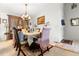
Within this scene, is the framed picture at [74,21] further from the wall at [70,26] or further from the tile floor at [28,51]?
the tile floor at [28,51]

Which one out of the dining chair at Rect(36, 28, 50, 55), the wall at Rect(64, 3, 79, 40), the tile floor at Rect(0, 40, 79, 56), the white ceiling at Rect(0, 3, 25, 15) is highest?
the white ceiling at Rect(0, 3, 25, 15)

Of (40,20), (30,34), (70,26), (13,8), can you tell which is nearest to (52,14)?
(40,20)

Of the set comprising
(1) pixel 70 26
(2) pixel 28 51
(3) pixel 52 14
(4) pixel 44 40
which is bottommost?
(2) pixel 28 51

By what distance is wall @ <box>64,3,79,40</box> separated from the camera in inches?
65.1

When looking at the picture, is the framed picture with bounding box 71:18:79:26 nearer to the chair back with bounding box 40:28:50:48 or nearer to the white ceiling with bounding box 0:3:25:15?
the chair back with bounding box 40:28:50:48

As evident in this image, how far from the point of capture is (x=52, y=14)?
166cm

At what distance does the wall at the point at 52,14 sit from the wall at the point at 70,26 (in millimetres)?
72

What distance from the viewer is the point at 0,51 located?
166 cm

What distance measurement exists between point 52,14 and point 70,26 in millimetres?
316

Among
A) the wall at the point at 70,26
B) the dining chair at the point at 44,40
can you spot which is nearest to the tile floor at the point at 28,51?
the dining chair at the point at 44,40

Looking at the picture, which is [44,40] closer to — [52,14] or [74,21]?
[52,14]

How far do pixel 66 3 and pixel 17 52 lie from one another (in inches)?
39.4

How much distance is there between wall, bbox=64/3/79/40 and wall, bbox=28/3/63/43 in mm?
72

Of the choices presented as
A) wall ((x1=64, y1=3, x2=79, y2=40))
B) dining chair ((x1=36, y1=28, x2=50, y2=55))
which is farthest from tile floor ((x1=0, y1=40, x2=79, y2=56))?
wall ((x1=64, y1=3, x2=79, y2=40))
